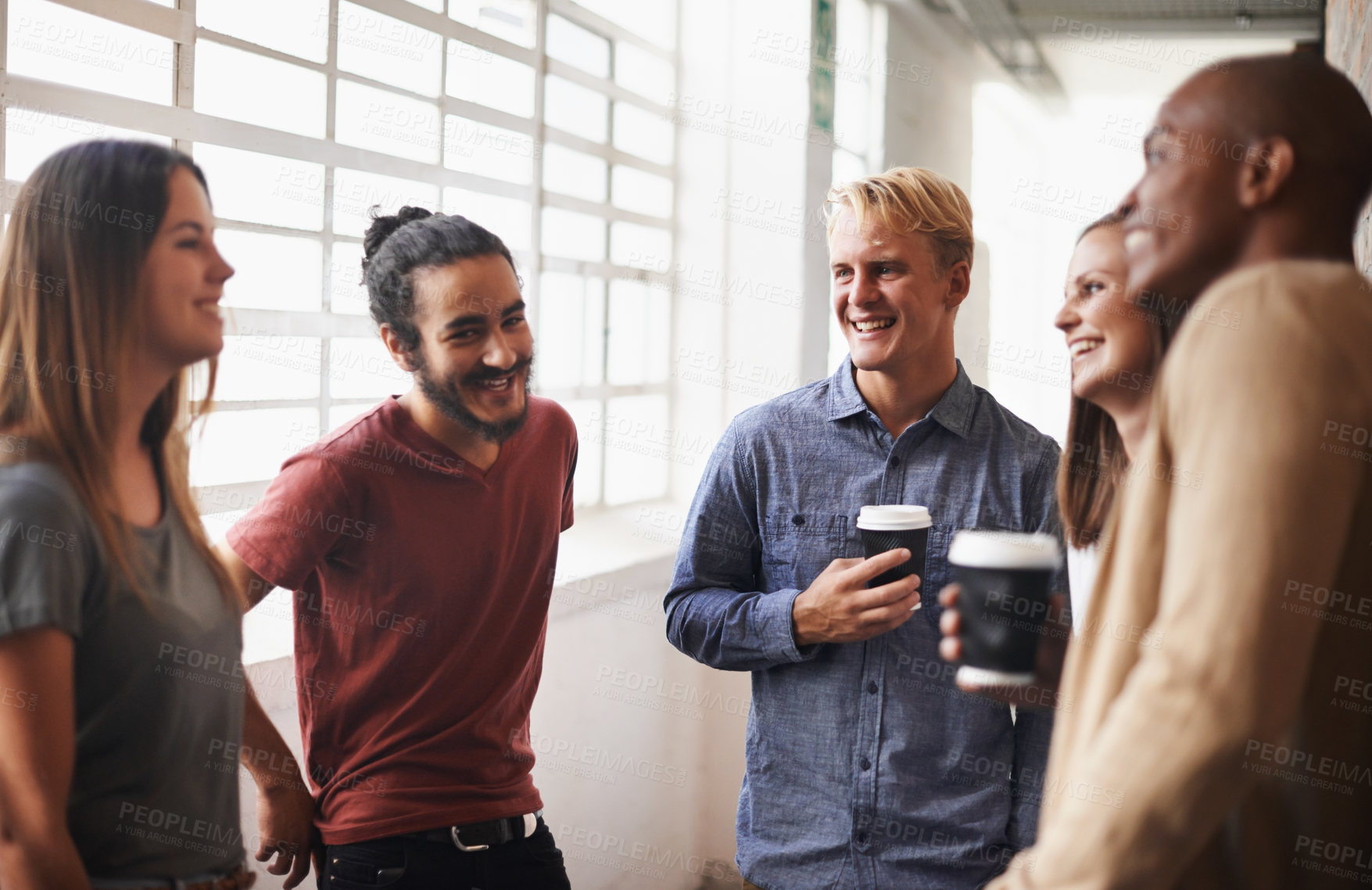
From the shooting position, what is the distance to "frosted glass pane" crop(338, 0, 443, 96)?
216cm

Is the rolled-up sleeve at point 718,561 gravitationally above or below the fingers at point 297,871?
above

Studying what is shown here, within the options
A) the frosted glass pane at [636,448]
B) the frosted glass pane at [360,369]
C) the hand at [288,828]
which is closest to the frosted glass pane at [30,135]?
the frosted glass pane at [360,369]

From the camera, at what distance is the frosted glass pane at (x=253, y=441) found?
5.45ft

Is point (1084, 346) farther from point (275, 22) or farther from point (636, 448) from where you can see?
point (636, 448)

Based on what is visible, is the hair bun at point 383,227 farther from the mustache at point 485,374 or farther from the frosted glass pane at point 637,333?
the frosted glass pane at point 637,333

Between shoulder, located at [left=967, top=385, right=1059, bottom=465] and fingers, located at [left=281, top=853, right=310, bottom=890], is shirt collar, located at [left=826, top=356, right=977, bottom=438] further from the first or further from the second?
fingers, located at [left=281, top=853, right=310, bottom=890]

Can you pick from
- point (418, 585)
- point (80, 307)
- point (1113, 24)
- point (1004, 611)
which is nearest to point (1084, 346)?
point (1004, 611)

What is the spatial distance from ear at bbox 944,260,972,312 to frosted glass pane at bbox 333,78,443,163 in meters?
1.19

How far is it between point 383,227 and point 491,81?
1.26 m

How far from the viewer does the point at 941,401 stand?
1.68m

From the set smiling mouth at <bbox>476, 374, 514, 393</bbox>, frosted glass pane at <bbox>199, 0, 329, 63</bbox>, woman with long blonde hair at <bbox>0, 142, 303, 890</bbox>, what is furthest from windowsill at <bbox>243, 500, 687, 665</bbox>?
woman with long blonde hair at <bbox>0, 142, 303, 890</bbox>

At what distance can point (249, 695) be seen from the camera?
4.51ft

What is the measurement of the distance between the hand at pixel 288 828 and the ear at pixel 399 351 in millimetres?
631

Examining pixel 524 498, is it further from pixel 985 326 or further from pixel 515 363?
pixel 985 326
